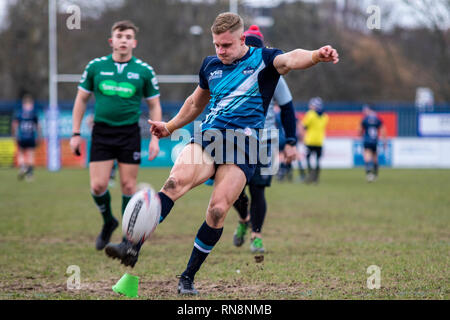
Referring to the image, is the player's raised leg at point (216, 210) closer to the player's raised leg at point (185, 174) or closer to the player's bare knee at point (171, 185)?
the player's raised leg at point (185, 174)

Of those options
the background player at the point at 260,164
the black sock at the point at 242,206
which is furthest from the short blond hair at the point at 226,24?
the black sock at the point at 242,206

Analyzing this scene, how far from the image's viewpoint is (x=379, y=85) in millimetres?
39938

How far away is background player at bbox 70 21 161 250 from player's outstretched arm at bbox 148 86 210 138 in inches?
66.4

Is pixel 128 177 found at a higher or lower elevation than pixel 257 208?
higher

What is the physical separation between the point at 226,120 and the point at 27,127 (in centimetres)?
1528

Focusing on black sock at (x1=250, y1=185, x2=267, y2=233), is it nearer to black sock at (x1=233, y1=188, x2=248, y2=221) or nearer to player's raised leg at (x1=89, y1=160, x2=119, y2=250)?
black sock at (x1=233, y1=188, x2=248, y2=221)

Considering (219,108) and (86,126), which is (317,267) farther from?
(86,126)

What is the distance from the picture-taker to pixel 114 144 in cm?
684

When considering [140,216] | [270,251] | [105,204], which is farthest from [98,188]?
[140,216]

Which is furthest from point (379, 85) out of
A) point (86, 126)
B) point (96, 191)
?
point (96, 191)

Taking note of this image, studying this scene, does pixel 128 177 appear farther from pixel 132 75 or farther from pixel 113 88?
pixel 132 75

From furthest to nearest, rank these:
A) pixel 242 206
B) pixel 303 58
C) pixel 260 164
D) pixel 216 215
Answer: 1. pixel 242 206
2. pixel 260 164
3. pixel 216 215
4. pixel 303 58

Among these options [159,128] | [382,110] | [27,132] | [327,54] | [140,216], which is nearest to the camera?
[140,216]

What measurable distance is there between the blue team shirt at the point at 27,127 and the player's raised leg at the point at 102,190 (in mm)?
12487
